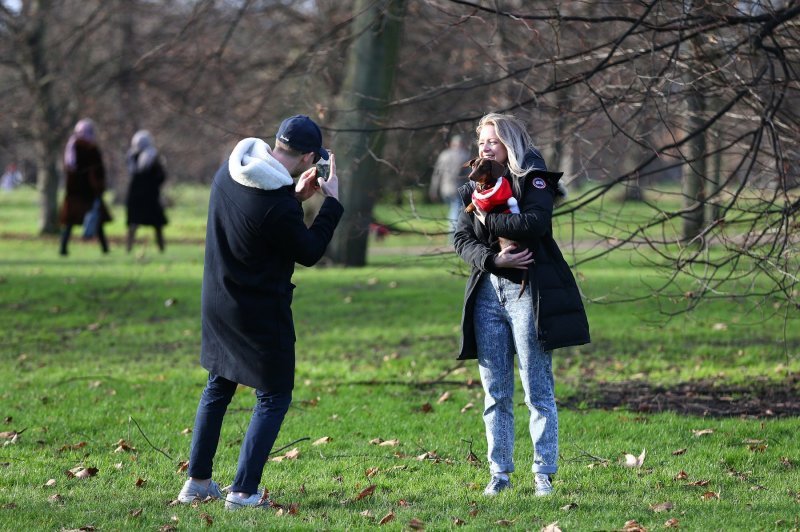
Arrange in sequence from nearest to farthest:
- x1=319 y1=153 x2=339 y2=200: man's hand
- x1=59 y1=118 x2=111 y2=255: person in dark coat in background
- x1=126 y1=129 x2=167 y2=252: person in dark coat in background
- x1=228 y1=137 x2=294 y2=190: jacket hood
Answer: x1=228 y1=137 x2=294 y2=190: jacket hood
x1=319 y1=153 x2=339 y2=200: man's hand
x1=59 y1=118 x2=111 y2=255: person in dark coat in background
x1=126 y1=129 x2=167 y2=252: person in dark coat in background

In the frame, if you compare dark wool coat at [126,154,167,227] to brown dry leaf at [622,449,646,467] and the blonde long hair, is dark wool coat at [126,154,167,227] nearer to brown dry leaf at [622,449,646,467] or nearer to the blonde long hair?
brown dry leaf at [622,449,646,467]

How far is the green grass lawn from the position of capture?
5258 mm

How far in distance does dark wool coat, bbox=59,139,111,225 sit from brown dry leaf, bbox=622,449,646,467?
12985 millimetres

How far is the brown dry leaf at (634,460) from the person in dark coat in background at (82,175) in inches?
507

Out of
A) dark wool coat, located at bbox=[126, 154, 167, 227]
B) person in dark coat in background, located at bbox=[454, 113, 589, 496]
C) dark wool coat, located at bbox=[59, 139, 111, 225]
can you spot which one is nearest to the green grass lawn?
person in dark coat in background, located at bbox=[454, 113, 589, 496]

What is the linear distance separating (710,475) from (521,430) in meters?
1.71

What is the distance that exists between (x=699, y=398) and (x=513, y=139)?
397 centimetres

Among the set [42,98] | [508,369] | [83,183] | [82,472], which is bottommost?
[82,472]

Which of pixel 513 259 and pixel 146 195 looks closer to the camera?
pixel 513 259

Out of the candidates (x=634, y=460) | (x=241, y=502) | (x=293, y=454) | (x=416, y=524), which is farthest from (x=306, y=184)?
(x=634, y=460)

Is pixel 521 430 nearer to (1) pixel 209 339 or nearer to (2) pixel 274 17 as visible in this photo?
(1) pixel 209 339

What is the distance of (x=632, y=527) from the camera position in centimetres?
480

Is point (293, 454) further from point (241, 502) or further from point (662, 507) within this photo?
point (662, 507)

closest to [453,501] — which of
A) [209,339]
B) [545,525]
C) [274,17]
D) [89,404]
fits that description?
[545,525]
